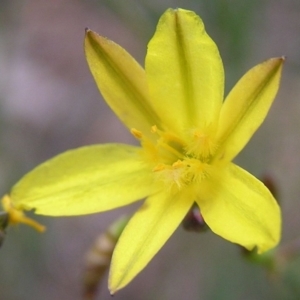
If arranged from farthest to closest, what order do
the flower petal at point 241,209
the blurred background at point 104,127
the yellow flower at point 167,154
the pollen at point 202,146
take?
the blurred background at point 104,127 → the pollen at point 202,146 → the yellow flower at point 167,154 → the flower petal at point 241,209

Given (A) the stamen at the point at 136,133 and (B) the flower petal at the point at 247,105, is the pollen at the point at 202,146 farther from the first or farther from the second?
(A) the stamen at the point at 136,133

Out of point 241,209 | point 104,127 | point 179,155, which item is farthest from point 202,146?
point 104,127

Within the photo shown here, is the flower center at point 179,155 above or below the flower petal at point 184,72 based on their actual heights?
below

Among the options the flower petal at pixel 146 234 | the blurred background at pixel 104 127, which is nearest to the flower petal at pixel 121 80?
the flower petal at pixel 146 234

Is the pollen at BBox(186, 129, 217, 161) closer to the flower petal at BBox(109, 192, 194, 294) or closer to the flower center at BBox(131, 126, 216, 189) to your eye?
the flower center at BBox(131, 126, 216, 189)

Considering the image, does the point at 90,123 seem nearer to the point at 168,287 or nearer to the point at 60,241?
the point at 60,241

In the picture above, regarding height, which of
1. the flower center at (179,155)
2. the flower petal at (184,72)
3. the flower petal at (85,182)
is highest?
the flower petal at (184,72)

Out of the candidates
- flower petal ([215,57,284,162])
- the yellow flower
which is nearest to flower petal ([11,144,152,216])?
the yellow flower

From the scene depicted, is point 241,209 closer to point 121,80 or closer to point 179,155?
point 179,155
